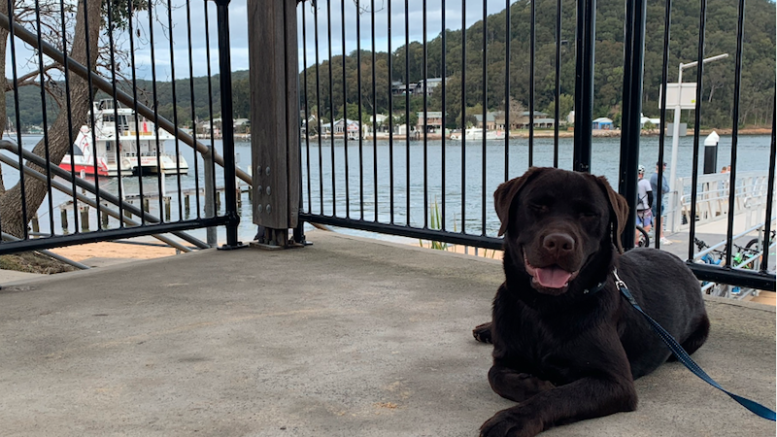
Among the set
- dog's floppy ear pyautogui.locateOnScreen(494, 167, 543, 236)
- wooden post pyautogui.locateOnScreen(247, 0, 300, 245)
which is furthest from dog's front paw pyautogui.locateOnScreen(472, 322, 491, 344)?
wooden post pyautogui.locateOnScreen(247, 0, 300, 245)

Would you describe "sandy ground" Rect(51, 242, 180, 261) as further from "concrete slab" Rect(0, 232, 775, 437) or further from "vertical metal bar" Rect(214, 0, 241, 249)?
"concrete slab" Rect(0, 232, 775, 437)

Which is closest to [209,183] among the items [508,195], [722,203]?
[508,195]

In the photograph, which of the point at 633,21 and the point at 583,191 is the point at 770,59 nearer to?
the point at 633,21

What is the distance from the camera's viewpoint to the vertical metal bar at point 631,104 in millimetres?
3465

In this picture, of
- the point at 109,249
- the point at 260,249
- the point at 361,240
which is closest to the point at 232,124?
the point at 260,249

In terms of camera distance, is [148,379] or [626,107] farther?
[626,107]

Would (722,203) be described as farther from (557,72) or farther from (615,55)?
(557,72)

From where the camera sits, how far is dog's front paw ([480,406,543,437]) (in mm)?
1883

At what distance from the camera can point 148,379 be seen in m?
2.50

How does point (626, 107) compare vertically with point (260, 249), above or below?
above

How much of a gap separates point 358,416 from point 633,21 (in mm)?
2629

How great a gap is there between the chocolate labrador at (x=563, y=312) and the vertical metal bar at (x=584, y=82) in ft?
4.41

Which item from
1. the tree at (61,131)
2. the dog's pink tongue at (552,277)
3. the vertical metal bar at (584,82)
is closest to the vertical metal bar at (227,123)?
the vertical metal bar at (584,82)

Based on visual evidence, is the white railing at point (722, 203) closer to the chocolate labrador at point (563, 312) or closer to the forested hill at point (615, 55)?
the forested hill at point (615, 55)
